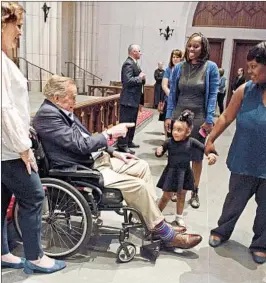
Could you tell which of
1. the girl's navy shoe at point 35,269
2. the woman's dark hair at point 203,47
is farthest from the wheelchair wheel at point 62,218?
the woman's dark hair at point 203,47

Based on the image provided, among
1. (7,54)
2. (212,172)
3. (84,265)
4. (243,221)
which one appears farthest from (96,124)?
(7,54)

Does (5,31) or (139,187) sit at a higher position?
(5,31)

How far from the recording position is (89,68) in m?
10.9

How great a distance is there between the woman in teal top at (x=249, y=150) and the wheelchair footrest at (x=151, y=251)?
47 centimetres

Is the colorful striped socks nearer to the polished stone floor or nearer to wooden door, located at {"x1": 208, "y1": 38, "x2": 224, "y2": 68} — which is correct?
the polished stone floor

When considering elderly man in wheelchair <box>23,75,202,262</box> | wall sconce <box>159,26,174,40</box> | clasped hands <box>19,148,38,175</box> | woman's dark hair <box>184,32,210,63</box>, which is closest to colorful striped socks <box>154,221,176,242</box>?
elderly man in wheelchair <box>23,75,202,262</box>

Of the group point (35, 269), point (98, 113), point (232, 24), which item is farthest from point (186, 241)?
point (232, 24)

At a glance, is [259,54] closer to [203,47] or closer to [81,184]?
[203,47]

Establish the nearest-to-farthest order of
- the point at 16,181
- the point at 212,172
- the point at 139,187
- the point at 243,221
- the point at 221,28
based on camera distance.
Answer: the point at 16,181
the point at 139,187
the point at 243,221
the point at 212,172
the point at 221,28

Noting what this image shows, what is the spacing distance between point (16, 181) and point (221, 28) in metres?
9.71

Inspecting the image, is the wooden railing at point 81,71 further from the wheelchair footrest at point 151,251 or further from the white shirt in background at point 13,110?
the white shirt in background at point 13,110

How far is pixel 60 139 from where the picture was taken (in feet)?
6.86

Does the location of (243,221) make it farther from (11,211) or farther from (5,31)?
(5,31)

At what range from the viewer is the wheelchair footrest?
7.33 feet
